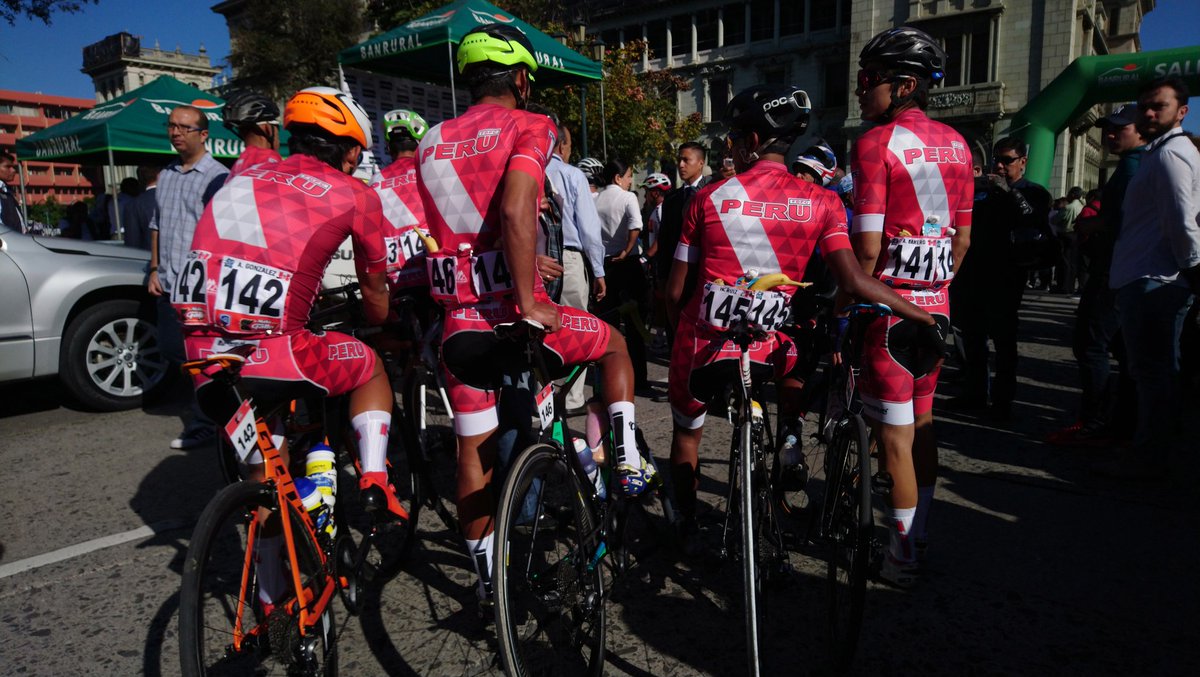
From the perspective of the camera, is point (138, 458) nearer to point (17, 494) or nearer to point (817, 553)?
point (17, 494)

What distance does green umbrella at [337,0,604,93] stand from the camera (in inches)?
362

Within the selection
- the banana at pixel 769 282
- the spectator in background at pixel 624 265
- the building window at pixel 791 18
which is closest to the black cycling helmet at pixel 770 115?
the banana at pixel 769 282

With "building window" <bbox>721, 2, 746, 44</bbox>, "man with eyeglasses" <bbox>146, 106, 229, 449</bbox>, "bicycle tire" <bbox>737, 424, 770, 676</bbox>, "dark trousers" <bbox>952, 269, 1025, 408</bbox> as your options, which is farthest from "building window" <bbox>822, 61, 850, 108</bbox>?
"bicycle tire" <bbox>737, 424, 770, 676</bbox>

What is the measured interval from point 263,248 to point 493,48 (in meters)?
1.10

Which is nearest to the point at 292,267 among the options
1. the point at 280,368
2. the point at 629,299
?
the point at 280,368

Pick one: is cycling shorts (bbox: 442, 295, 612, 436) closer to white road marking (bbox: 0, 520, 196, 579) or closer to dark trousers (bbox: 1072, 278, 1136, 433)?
white road marking (bbox: 0, 520, 196, 579)

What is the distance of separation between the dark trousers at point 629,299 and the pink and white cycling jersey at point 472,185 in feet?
12.1

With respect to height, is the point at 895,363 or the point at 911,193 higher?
the point at 911,193

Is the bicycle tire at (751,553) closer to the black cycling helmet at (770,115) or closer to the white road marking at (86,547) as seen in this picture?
the black cycling helmet at (770,115)

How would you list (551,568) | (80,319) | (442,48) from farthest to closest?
(442,48)
(80,319)
(551,568)

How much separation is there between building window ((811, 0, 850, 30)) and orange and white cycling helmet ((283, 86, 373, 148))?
42.7 m

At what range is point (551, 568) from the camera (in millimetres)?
2428

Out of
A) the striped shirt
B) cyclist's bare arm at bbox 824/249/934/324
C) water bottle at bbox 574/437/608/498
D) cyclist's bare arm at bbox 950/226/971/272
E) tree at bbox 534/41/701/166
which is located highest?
tree at bbox 534/41/701/166

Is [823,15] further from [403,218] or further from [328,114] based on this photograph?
[328,114]
